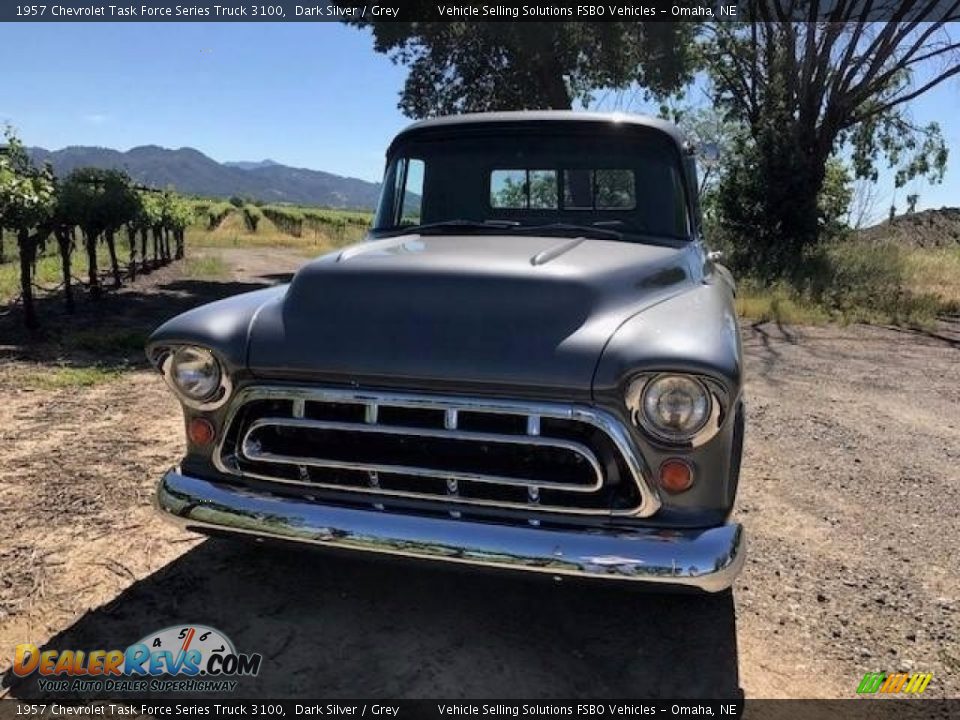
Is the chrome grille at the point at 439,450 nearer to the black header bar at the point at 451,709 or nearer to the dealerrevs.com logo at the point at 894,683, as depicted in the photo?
the black header bar at the point at 451,709

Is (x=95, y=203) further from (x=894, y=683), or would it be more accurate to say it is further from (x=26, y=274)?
(x=894, y=683)

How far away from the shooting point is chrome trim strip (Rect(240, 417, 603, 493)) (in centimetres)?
229

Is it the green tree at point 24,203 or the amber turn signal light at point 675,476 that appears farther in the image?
the green tree at point 24,203

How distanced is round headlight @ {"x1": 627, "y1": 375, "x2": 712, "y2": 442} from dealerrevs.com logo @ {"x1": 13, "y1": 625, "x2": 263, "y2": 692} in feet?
5.06

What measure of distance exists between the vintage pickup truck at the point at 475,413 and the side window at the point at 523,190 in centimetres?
84

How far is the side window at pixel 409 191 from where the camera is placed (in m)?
3.96

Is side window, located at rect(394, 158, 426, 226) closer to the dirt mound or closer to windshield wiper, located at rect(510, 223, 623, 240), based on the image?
windshield wiper, located at rect(510, 223, 623, 240)

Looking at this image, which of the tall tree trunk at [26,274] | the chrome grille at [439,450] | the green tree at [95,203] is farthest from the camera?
the green tree at [95,203]

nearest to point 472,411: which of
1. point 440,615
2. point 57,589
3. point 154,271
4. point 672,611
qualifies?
point 440,615

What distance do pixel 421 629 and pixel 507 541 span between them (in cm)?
73

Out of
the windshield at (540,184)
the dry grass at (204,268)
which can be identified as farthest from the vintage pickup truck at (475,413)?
the dry grass at (204,268)

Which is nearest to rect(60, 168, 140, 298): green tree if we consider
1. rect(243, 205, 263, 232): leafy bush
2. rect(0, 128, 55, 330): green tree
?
rect(0, 128, 55, 330): green tree

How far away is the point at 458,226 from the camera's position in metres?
3.63

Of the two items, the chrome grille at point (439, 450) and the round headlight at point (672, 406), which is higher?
the round headlight at point (672, 406)
